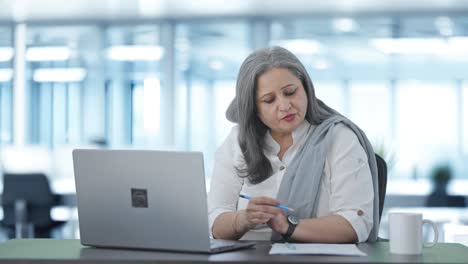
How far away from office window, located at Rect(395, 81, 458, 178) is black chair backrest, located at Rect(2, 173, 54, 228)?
3694 mm

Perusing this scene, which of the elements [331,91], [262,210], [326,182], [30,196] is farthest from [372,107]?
[262,210]

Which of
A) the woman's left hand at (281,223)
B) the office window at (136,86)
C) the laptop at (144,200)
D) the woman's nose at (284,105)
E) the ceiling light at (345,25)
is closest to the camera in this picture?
the laptop at (144,200)

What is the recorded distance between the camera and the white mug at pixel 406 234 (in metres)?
1.80

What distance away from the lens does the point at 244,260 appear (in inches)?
64.9

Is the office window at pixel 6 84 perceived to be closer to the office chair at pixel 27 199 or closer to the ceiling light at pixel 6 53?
the ceiling light at pixel 6 53

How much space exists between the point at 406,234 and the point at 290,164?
0.60 metres

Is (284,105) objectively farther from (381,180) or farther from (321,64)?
(321,64)

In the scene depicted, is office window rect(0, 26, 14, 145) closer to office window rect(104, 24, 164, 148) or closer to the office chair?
office window rect(104, 24, 164, 148)

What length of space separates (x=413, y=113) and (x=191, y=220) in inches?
263

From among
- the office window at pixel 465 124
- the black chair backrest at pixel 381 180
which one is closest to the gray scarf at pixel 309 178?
the black chair backrest at pixel 381 180

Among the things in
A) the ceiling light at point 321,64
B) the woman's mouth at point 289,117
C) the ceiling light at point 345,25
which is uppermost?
the ceiling light at point 345,25

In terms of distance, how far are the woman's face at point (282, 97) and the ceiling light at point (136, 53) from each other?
640cm

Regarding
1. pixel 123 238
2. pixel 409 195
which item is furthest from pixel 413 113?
pixel 123 238

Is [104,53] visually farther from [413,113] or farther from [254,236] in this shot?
[254,236]
